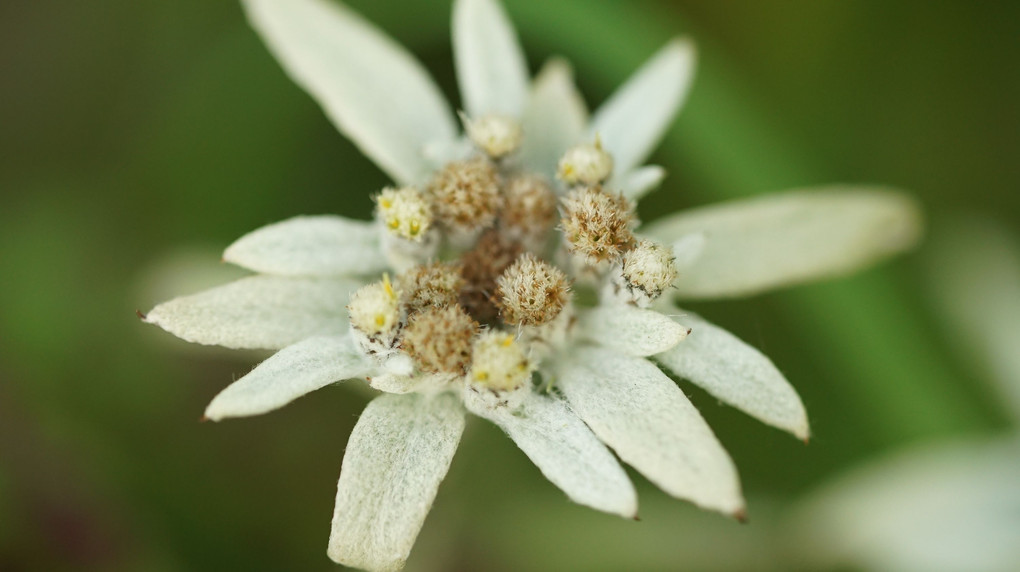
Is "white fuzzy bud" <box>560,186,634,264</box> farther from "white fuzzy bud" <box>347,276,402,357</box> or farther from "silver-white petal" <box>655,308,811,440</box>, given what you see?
"white fuzzy bud" <box>347,276,402,357</box>

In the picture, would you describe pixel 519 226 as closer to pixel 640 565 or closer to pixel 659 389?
pixel 659 389

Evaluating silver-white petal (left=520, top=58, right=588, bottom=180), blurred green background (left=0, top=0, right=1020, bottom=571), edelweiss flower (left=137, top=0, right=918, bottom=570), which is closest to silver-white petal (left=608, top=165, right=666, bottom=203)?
edelweiss flower (left=137, top=0, right=918, bottom=570)

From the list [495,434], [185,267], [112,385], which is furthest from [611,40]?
[112,385]

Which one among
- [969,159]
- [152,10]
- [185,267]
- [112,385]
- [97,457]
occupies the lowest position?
[97,457]

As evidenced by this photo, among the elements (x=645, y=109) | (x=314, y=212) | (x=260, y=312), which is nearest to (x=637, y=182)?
(x=645, y=109)

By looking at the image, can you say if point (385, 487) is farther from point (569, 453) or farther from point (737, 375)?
point (737, 375)

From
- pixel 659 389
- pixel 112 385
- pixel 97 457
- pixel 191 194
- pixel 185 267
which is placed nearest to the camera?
pixel 659 389

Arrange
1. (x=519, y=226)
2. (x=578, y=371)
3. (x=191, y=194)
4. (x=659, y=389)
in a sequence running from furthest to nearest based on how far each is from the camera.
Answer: (x=191, y=194), (x=519, y=226), (x=578, y=371), (x=659, y=389)

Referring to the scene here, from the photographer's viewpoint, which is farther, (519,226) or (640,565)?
(640,565)

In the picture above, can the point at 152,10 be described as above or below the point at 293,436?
above
